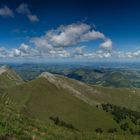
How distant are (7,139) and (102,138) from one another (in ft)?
63.3

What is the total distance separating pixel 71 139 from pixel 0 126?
7.87 meters

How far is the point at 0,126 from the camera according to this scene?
19375 mm

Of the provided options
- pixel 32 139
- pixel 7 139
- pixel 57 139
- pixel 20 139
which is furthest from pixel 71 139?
pixel 7 139

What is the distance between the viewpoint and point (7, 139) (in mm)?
14391

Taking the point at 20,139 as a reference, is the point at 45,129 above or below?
below

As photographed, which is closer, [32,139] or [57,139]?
[32,139]

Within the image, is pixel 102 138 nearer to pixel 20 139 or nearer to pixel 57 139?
pixel 57 139

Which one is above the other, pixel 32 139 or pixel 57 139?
pixel 32 139

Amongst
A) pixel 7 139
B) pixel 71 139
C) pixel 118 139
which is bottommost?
pixel 118 139

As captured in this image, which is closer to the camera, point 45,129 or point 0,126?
point 0,126

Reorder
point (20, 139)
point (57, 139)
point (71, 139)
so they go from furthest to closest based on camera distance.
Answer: point (71, 139)
point (57, 139)
point (20, 139)

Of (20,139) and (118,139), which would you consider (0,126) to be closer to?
(20,139)

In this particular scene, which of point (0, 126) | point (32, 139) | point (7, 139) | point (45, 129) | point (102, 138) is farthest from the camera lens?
point (102, 138)

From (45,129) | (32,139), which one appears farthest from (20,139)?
(45,129)
